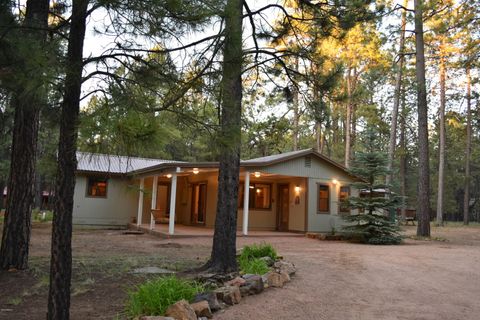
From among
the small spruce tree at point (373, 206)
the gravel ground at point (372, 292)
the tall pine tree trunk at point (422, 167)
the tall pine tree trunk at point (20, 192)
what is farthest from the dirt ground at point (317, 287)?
the tall pine tree trunk at point (422, 167)

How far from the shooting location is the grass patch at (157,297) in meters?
4.45

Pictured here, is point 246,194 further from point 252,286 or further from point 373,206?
point 252,286

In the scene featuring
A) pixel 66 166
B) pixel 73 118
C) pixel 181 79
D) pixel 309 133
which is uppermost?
pixel 309 133

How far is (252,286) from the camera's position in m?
5.46

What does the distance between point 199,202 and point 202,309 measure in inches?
548

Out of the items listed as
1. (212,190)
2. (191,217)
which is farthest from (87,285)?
(191,217)

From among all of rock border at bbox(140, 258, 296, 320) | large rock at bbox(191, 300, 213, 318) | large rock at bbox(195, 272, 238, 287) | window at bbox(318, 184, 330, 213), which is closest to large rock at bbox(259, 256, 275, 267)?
rock border at bbox(140, 258, 296, 320)

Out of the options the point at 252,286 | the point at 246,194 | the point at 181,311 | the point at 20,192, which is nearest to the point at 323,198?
the point at 246,194

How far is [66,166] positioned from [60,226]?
1.71ft

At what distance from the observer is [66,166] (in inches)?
141

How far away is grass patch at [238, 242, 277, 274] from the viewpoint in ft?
20.6

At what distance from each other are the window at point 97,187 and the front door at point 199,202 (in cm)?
385

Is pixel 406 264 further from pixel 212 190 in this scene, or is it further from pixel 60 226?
pixel 212 190

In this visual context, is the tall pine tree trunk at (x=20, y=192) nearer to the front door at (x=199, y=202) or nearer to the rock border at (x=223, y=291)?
the rock border at (x=223, y=291)
